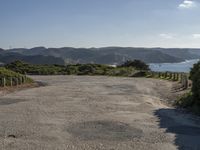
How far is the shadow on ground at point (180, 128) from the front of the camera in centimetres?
1049

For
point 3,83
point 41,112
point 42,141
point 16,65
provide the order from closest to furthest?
point 42,141 < point 41,112 < point 3,83 < point 16,65

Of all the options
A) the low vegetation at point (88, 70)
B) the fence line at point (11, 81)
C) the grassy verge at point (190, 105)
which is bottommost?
the low vegetation at point (88, 70)

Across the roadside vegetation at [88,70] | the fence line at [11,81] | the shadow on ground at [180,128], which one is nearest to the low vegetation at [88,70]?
the roadside vegetation at [88,70]

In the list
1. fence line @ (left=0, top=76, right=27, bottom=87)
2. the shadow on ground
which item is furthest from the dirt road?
fence line @ (left=0, top=76, right=27, bottom=87)

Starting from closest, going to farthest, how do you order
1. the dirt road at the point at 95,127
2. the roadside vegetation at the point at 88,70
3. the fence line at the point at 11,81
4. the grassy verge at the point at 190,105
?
1. the dirt road at the point at 95,127
2. the grassy verge at the point at 190,105
3. the fence line at the point at 11,81
4. the roadside vegetation at the point at 88,70

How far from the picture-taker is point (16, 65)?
79750mm

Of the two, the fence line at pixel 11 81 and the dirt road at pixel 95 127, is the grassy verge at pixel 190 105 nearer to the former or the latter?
the dirt road at pixel 95 127

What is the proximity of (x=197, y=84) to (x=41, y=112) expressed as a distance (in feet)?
22.9

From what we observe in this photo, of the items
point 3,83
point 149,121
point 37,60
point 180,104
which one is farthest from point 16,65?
point 37,60

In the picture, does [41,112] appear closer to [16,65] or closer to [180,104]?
[180,104]

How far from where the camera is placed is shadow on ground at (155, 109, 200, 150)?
10.5 m

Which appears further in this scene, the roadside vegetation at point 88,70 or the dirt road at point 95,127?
the roadside vegetation at point 88,70

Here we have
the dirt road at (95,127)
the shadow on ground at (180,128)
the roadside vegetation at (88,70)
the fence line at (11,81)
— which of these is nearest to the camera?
the dirt road at (95,127)

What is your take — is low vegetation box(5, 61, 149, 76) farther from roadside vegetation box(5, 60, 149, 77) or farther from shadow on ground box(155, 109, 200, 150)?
shadow on ground box(155, 109, 200, 150)
